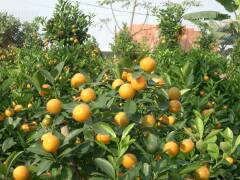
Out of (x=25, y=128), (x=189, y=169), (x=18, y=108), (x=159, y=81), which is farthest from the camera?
(x=18, y=108)

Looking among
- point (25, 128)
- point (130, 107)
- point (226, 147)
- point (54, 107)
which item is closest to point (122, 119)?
point (130, 107)

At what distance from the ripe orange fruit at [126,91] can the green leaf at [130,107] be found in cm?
3

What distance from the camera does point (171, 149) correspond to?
206 centimetres

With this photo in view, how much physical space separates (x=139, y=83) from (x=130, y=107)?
126 mm

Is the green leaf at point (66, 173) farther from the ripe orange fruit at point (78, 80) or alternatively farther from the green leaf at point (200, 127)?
the green leaf at point (200, 127)

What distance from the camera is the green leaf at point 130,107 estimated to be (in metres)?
2.05

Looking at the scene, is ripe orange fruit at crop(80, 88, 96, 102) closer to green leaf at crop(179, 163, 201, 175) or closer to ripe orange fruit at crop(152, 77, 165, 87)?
ripe orange fruit at crop(152, 77, 165, 87)

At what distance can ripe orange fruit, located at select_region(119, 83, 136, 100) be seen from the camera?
210 cm

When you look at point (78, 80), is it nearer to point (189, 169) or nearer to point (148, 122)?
point (148, 122)

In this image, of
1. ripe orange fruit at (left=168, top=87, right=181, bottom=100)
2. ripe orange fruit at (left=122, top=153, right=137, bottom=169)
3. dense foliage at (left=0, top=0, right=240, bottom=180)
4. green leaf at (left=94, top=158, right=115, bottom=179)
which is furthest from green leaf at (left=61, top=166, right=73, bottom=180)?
ripe orange fruit at (left=168, top=87, right=181, bottom=100)

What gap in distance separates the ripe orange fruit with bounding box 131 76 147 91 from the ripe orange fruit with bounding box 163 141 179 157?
0.29 metres

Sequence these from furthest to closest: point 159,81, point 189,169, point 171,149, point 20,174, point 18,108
A: point 18,108, point 159,81, point 171,149, point 189,169, point 20,174

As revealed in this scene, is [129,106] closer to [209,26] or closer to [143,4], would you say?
[209,26]

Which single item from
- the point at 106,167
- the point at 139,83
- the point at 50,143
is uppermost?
the point at 139,83
